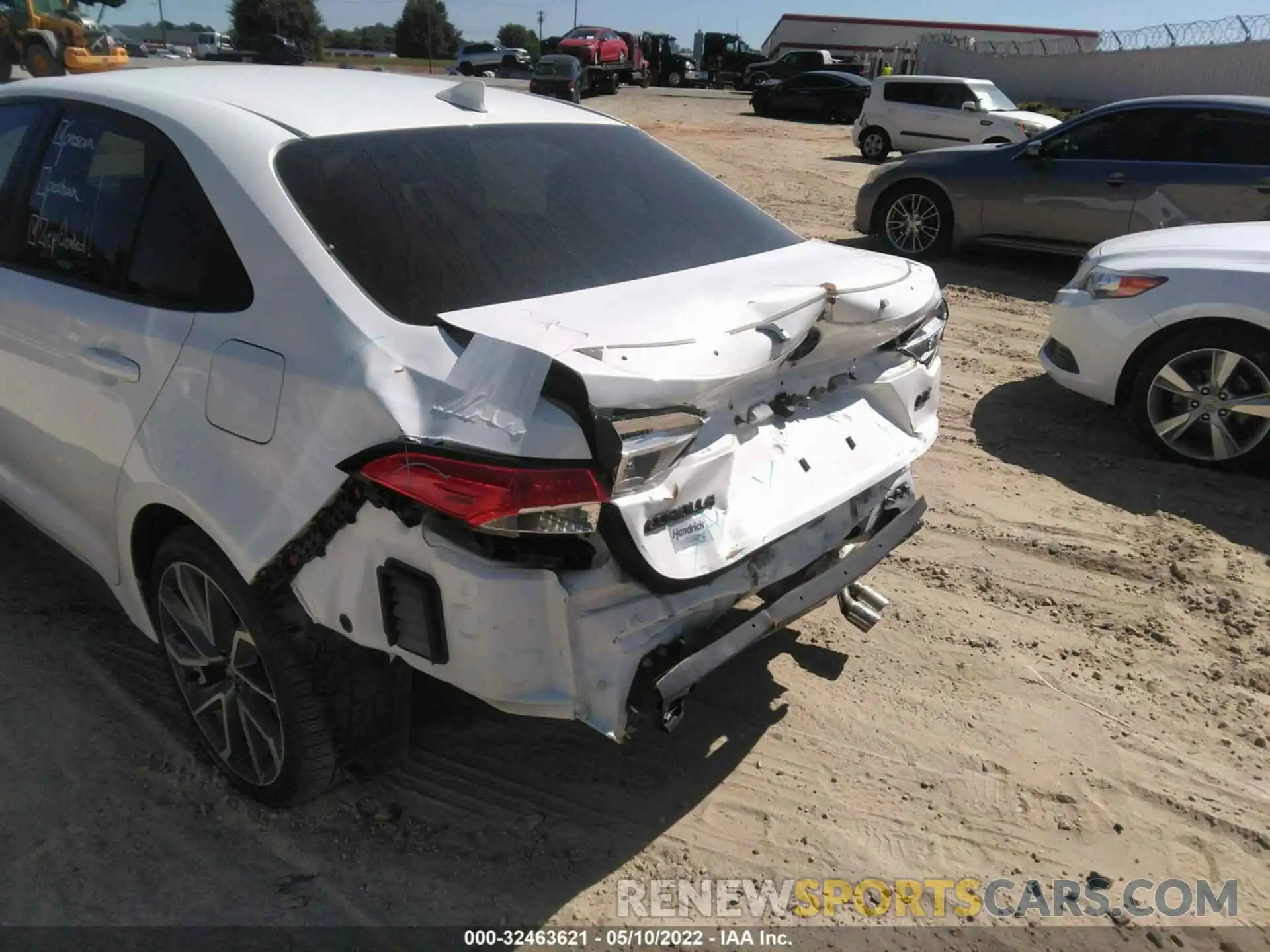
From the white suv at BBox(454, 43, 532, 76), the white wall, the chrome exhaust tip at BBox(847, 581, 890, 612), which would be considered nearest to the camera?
the chrome exhaust tip at BBox(847, 581, 890, 612)

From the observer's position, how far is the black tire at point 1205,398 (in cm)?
475

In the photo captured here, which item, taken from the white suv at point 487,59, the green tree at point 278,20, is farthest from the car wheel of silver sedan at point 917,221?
the green tree at point 278,20

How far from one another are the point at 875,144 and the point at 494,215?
1772cm

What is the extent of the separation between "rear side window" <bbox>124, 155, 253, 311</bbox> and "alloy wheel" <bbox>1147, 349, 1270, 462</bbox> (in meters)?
4.56

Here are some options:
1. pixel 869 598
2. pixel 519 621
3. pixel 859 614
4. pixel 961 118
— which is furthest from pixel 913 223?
pixel 961 118

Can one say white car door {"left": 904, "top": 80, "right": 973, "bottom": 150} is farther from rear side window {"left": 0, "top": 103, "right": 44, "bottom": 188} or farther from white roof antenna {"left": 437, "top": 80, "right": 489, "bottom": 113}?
rear side window {"left": 0, "top": 103, "right": 44, "bottom": 188}

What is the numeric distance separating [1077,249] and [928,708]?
6.68 m

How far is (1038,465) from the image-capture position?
16.9 feet

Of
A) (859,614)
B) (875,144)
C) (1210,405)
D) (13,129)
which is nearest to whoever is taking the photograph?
(859,614)

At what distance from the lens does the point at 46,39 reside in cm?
2198

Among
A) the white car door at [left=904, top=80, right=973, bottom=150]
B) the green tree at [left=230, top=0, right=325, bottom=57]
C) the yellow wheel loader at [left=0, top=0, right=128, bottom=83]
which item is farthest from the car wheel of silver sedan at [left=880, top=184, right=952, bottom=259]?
the green tree at [left=230, top=0, right=325, bottom=57]

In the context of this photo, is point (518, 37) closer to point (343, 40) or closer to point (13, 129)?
point (343, 40)

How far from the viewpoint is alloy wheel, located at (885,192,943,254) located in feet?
30.8

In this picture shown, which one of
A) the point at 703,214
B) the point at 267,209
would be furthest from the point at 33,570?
the point at 703,214
